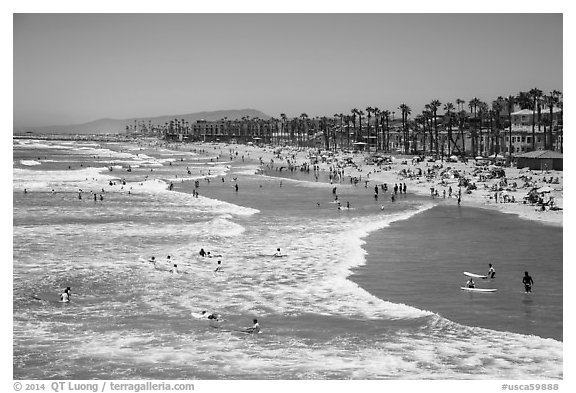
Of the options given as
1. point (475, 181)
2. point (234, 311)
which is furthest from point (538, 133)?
point (234, 311)

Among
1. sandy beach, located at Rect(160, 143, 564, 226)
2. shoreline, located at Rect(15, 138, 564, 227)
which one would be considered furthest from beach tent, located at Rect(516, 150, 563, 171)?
shoreline, located at Rect(15, 138, 564, 227)

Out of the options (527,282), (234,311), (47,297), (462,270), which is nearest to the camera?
(234,311)

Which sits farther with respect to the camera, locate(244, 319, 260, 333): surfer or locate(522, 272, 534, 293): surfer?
locate(522, 272, 534, 293): surfer

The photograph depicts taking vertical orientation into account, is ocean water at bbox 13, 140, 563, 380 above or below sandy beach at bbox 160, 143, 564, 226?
below

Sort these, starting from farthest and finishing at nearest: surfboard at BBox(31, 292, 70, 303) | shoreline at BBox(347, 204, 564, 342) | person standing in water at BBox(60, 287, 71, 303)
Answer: surfboard at BBox(31, 292, 70, 303) → person standing in water at BBox(60, 287, 71, 303) → shoreline at BBox(347, 204, 564, 342)

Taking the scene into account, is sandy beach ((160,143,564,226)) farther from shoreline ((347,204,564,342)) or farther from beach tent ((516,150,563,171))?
shoreline ((347,204,564,342))

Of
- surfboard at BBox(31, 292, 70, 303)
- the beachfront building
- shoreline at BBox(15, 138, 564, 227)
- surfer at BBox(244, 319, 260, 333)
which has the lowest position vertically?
surfer at BBox(244, 319, 260, 333)

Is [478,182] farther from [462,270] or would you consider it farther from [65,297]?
[65,297]

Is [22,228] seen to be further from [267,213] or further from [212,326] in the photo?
[212,326]
